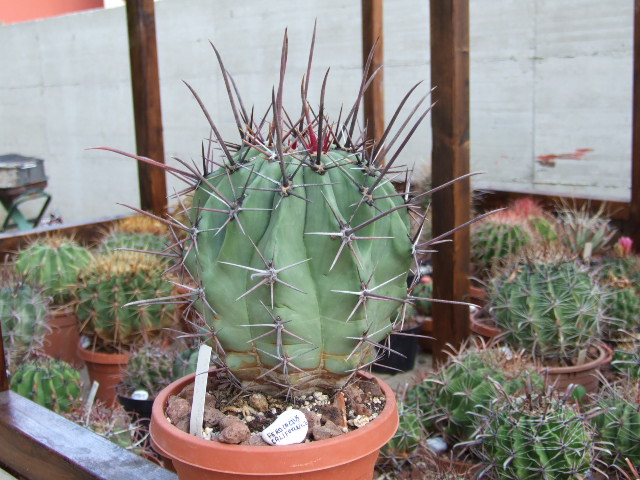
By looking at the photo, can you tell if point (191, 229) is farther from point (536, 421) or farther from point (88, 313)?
point (88, 313)

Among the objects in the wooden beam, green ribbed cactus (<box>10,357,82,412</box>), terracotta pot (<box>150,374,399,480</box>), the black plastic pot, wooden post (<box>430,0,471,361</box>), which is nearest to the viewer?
terracotta pot (<box>150,374,399,480</box>)

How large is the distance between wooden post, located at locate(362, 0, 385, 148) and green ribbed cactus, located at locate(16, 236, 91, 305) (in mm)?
1725

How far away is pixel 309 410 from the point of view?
1.38 m

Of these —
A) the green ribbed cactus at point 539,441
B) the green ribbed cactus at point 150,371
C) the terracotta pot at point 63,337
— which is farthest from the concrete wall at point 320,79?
the green ribbed cactus at point 539,441

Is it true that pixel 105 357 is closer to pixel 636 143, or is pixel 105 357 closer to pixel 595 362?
pixel 595 362

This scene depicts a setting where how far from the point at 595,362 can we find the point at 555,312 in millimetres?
222

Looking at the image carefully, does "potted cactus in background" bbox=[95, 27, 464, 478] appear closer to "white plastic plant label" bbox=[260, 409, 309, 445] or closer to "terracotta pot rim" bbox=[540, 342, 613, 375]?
"white plastic plant label" bbox=[260, 409, 309, 445]

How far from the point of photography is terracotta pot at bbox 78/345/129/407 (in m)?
3.11

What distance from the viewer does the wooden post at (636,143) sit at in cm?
392

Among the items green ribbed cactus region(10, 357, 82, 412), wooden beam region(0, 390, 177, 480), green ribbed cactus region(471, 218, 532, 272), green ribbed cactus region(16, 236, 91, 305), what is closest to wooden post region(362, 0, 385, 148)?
green ribbed cactus region(471, 218, 532, 272)

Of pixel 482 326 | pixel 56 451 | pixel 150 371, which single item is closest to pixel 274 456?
pixel 56 451

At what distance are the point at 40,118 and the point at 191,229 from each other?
9530 millimetres

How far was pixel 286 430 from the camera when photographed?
126 centimetres

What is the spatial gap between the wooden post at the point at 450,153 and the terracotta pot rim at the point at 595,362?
445 millimetres
